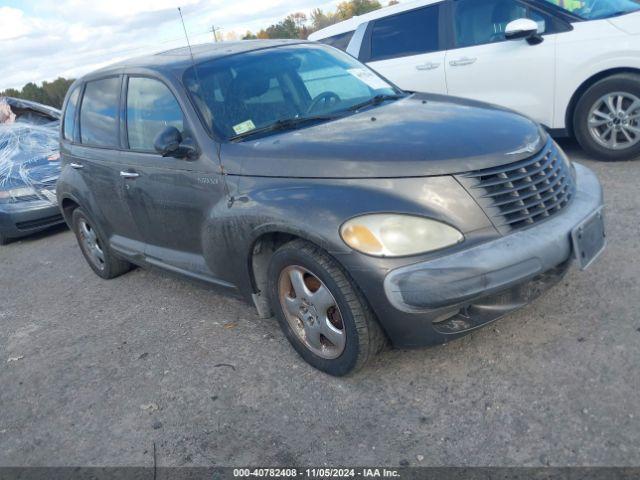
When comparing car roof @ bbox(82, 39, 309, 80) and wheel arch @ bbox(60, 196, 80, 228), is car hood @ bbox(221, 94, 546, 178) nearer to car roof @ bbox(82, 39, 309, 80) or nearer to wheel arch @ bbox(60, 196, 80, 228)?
car roof @ bbox(82, 39, 309, 80)

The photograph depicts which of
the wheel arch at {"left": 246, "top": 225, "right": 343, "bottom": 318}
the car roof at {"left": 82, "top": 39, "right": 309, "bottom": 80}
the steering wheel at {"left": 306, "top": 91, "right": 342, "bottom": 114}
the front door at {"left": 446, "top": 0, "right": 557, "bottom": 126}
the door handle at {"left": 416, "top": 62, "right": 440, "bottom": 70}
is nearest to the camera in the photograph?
the wheel arch at {"left": 246, "top": 225, "right": 343, "bottom": 318}

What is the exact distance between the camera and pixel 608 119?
5207 millimetres

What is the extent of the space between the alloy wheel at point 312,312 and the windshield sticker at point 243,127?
2.97 feet

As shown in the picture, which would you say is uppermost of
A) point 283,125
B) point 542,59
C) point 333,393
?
point 283,125

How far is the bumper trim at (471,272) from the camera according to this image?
2.40 m

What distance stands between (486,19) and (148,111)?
383 centimetres

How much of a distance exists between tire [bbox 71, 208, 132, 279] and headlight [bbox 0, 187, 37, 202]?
7.32ft

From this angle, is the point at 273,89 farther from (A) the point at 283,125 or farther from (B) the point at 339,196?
(B) the point at 339,196

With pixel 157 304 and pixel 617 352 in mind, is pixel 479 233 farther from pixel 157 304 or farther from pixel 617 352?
pixel 157 304

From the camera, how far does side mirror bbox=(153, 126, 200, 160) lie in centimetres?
322

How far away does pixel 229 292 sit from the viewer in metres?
3.42

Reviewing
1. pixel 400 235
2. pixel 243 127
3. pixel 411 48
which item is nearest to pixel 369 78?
pixel 243 127

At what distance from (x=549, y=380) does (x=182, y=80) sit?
2651 millimetres

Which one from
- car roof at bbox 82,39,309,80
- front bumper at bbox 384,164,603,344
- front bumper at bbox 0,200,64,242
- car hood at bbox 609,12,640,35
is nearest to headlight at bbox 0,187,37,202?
front bumper at bbox 0,200,64,242
